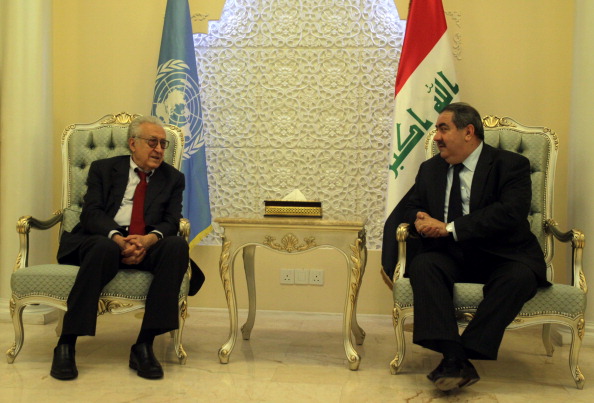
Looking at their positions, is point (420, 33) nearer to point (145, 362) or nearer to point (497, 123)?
point (497, 123)

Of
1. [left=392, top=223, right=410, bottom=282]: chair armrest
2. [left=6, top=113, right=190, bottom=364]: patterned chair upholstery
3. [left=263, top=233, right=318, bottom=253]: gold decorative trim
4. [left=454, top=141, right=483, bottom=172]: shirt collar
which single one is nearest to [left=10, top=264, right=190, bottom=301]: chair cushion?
[left=6, top=113, right=190, bottom=364]: patterned chair upholstery

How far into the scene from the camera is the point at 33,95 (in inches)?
167

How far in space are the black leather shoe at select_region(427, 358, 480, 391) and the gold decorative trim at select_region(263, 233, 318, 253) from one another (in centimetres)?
84

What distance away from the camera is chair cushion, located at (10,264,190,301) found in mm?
3080

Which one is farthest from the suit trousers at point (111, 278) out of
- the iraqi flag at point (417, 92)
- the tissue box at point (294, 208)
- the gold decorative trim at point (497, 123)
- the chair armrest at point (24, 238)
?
the gold decorative trim at point (497, 123)

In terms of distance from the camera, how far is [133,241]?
3188mm

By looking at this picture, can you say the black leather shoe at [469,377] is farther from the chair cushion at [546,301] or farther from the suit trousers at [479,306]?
the chair cushion at [546,301]

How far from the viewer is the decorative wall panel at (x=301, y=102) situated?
14.7ft

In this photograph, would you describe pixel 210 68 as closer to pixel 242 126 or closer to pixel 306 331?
pixel 242 126

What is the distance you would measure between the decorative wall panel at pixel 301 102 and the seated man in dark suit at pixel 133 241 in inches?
38.7

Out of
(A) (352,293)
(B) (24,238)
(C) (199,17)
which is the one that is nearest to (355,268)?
(A) (352,293)

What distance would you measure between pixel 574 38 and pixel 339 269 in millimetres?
2062

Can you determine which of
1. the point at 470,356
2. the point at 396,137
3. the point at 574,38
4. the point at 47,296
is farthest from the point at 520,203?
the point at 47,296

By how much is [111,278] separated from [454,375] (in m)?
1.58
